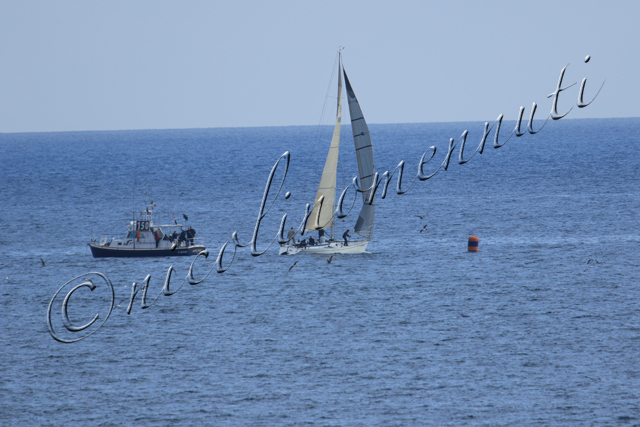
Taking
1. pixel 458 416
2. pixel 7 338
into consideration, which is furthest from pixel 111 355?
pixel 458 416

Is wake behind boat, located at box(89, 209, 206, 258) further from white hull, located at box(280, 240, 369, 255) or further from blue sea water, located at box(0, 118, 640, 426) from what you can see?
white hull, located at box(280, 240, 369, 255)

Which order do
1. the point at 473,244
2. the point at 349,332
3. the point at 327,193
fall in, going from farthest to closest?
the point at 473,244 → the point at 327,193 → the point at 349,332

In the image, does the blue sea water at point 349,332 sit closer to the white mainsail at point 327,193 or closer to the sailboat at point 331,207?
the sailboat at point 331,207

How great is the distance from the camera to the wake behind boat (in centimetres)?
7869

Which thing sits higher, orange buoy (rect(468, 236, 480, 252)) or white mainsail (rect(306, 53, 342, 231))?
white mainsail (rect(306, 53, 342, 231))

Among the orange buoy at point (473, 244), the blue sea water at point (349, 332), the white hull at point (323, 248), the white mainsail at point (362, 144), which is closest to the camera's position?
the blue sea water at point (349, 332)

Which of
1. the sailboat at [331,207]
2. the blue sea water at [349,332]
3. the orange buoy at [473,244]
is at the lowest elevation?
the blue sea water at [349,332]

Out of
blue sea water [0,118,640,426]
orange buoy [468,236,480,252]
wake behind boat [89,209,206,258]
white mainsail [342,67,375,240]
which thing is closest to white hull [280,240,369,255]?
blue sea water [0,118,640,426]

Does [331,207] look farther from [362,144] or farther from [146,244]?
[146,244]

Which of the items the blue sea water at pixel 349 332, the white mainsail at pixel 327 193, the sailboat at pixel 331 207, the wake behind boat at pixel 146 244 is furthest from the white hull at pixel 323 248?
→ the wake behind boat at pixel 146 244

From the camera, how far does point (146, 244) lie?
261 feet

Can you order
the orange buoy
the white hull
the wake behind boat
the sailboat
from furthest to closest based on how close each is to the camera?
the orange buoy, the wake behind boat, the white hull, the sailboat

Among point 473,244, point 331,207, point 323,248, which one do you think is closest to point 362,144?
point 331,207

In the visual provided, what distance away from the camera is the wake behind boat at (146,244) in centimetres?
7869
